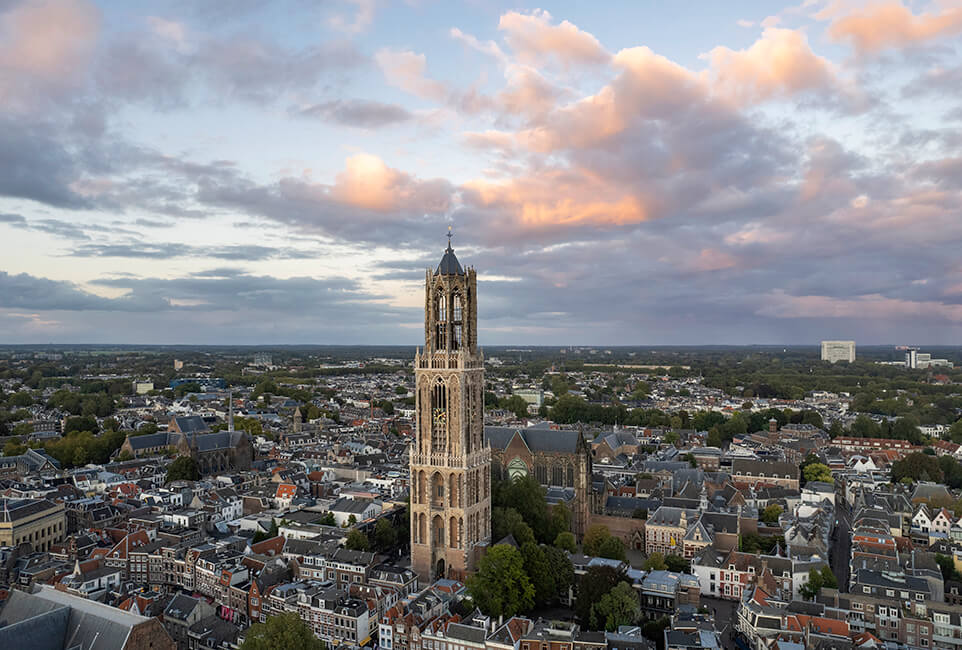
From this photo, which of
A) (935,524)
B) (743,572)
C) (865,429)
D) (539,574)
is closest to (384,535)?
(539,574)

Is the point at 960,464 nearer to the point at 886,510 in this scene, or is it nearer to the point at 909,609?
the point at 886,510

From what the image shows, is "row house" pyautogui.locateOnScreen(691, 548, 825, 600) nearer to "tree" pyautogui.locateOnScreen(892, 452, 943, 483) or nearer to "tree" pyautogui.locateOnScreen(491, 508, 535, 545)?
"tree" pyautogui.locateOnScreen(491, 508, 535, 545)

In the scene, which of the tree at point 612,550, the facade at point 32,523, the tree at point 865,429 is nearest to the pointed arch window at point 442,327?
the tree at point 612,550

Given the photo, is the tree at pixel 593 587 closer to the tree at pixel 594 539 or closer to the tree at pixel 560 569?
the tree at pixel 560 569

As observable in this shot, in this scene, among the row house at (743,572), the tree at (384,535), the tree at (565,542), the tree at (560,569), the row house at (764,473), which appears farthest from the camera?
the row house at (764,473)

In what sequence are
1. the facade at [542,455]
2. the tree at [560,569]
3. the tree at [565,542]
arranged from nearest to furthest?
the tree at [560,569]
the tree at [565,542]
the facade at [542,455]

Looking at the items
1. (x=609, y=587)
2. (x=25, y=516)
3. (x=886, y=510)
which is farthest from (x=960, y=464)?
(x=25, y=516)

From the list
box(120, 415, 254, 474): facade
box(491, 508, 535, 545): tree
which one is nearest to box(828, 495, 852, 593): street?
box(491, 508, 535, 545): tree

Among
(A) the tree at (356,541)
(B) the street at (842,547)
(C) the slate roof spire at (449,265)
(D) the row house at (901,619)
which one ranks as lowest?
(B) the street at (842,547)
